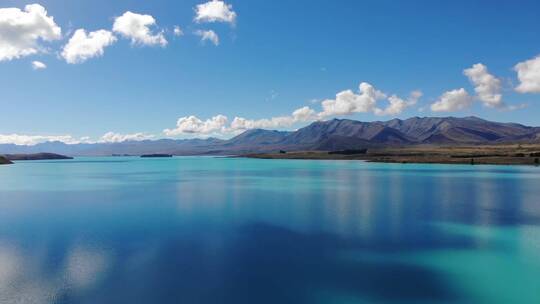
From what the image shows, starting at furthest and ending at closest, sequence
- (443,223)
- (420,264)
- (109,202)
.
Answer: (109,202) → (443,223) → (420,264)

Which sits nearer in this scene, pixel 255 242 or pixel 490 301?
pixel 490 301

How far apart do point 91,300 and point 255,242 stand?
11.0 m

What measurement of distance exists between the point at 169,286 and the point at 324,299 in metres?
6.60

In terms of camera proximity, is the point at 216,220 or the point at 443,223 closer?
the point at 443,223

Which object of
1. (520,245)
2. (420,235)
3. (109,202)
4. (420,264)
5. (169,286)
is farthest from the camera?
(109,202)

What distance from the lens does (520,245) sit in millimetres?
22422

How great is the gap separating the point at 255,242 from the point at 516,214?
24440mm

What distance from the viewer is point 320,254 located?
66.9 ft

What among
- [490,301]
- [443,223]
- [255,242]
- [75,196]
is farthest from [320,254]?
[75,196]

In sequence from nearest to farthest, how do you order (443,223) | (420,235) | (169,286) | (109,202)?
(169,286), (420,235), (443,223), (109,202)

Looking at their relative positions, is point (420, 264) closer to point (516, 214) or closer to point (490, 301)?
point (490, 301)

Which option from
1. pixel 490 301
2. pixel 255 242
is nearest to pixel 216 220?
pixel 255 242

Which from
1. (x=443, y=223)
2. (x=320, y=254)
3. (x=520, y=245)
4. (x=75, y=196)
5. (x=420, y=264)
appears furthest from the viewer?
(x=75, y=196)

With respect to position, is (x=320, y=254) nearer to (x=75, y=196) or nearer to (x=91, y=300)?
(x=91, y=300)
